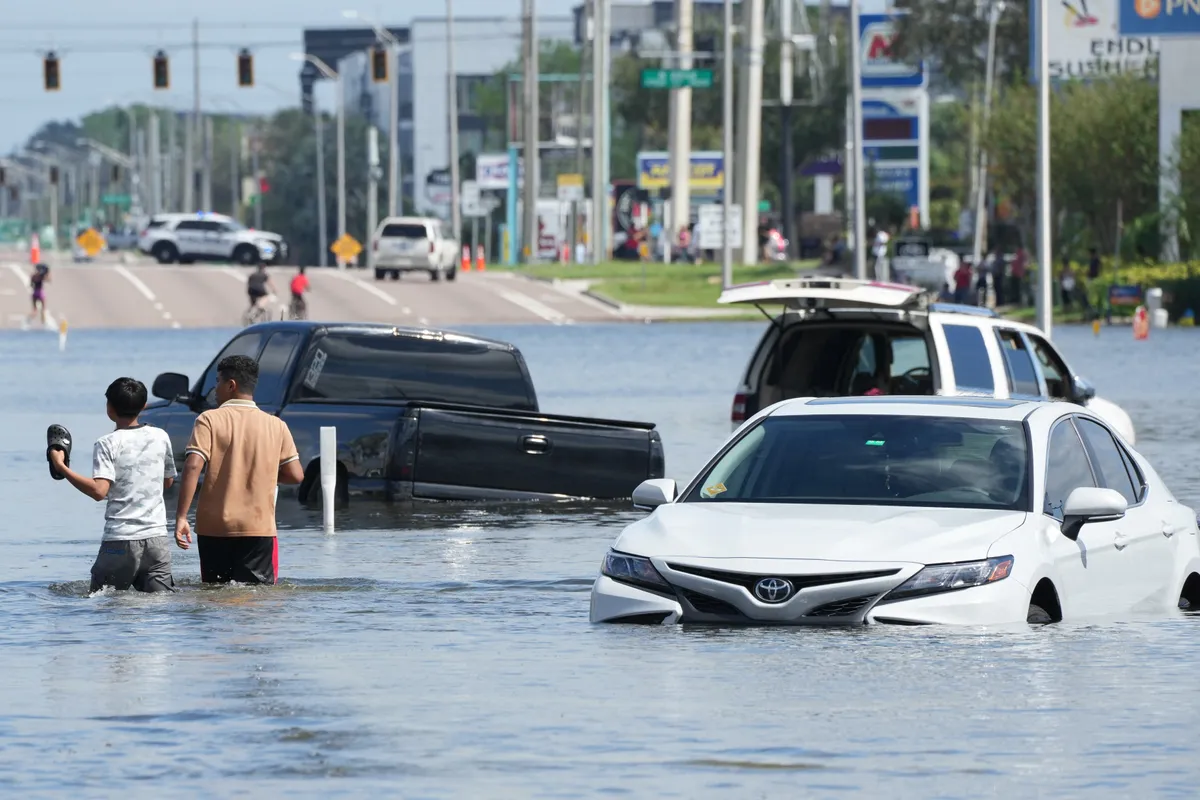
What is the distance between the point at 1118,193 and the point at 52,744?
65.2 metres

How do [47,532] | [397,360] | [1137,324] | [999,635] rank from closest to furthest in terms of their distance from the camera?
[999,635]
[47,532]
[397,360]
[1137,324]

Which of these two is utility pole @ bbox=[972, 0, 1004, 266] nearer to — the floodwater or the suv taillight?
the suv taillight

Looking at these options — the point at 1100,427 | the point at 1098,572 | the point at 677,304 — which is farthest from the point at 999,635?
the point at 677,304

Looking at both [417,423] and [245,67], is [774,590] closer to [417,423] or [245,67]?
[417,423]

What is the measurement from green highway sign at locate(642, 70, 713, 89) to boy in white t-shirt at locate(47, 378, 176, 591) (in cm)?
5739

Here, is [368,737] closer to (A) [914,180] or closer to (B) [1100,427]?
(B) [1100,427]

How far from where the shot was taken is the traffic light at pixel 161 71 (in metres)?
61.3

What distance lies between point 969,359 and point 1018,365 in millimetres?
852

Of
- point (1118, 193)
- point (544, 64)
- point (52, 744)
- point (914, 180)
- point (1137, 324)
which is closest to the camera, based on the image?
point (52, 744)

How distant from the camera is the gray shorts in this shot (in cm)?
1337

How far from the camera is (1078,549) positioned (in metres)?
11.8

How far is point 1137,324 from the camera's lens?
5472cm

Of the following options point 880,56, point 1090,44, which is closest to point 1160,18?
point 1090,44

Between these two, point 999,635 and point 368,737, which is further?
point 999,635
